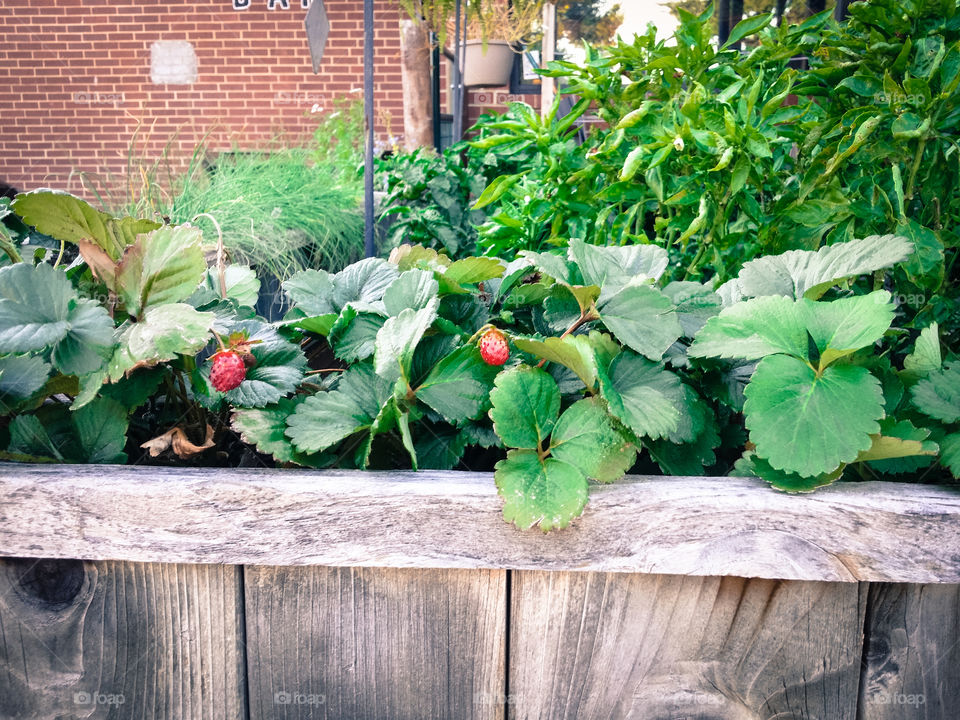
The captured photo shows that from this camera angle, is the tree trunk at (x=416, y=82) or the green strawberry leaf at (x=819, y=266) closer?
the green strawberry leaf at (x=819, y=266)

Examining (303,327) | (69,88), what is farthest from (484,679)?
(69,88)

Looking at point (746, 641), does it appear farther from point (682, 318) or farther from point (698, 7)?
point (698, 7)

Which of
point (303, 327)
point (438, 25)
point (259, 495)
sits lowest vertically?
point (259, 495)

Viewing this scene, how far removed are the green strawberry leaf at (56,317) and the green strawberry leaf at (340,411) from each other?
0.17 metres

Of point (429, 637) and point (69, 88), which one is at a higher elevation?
point (69, 88)

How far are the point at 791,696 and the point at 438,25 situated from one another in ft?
11.5

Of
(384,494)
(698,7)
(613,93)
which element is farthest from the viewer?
(698,7)

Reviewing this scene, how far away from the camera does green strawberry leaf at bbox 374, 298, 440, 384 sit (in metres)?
0.61

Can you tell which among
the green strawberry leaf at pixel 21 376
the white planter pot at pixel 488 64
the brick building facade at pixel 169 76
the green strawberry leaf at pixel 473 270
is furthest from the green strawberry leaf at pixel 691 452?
the brick building facade at pixel 169 76

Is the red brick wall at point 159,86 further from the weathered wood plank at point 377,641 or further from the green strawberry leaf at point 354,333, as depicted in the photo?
the weathered wood plank at point 377,641

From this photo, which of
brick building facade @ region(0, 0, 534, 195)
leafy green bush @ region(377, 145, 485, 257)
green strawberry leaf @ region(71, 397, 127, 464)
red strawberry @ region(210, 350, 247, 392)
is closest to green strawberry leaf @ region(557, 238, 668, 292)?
red strawberry @ region(210, 350, 247, 392)

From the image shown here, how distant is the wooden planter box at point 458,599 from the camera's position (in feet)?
1.95

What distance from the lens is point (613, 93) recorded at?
4.05ft

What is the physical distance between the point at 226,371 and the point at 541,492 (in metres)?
0.29
